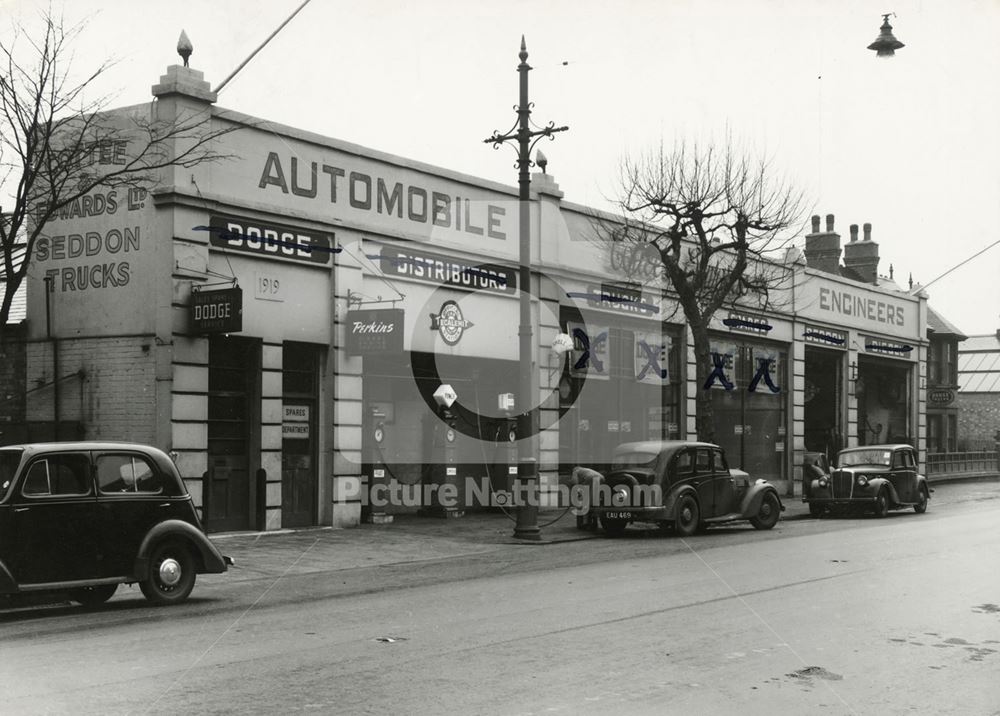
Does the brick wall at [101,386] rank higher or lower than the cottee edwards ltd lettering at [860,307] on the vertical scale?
lower

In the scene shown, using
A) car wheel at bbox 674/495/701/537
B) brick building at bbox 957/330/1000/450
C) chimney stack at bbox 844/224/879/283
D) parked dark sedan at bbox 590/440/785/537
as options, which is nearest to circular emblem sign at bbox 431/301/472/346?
parked dark sedan at bbox 590/440/785/537

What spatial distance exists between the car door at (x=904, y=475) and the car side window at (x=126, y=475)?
59.1 ft

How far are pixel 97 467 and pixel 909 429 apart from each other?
3504 cm

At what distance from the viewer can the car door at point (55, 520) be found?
33.7 feet

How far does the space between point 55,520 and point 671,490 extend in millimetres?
11360

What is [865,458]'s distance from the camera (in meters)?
25.0

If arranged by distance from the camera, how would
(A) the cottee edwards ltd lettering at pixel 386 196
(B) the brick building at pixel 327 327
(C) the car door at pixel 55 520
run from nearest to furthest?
(C) the car door at pixel 55 520
(B) the brick building at pixel 327 327
(A) the cottee edwards ltd lettering at pixel 386 196

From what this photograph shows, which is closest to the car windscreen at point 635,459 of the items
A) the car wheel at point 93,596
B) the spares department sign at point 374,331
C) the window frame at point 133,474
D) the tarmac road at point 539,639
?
the tarmac road at point 539,639

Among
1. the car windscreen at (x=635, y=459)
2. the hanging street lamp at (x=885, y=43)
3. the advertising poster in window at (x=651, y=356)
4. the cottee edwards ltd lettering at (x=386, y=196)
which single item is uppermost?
the hanging street lamp at (x=885, y=43)

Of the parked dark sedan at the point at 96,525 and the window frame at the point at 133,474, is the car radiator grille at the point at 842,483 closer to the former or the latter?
the parked dark sedan at the point at 96,525

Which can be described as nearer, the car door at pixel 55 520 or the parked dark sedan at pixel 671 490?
the car door at pixel 55 520

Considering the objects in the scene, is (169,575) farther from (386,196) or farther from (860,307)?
(860,307)

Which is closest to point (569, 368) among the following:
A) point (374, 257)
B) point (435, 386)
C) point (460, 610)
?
point (435, 386)

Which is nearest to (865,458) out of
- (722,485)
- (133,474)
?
(722,485)
